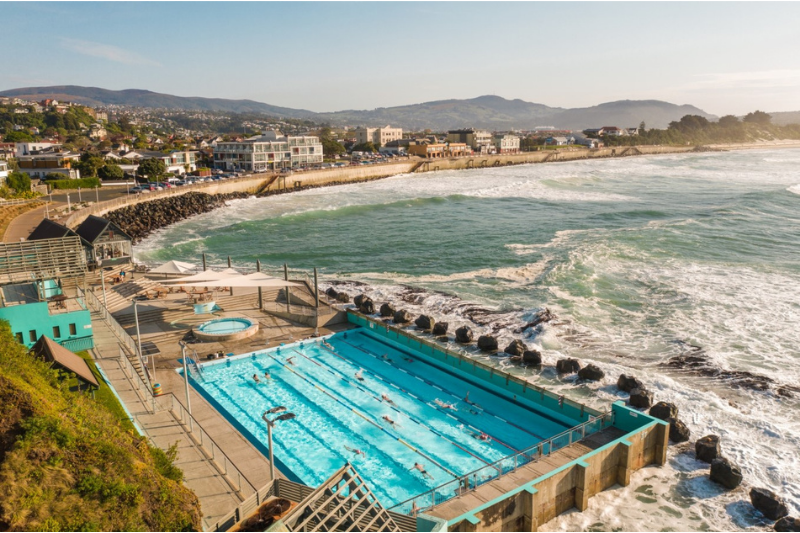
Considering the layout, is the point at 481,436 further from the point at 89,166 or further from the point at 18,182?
the point at 89,166

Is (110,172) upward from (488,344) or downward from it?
upward

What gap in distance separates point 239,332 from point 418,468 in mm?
11159

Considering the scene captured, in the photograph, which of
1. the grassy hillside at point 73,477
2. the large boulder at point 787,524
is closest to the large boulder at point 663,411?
the large boulder at point 787,524

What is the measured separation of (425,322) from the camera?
25.0m

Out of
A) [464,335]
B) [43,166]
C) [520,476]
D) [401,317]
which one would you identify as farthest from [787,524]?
[43,166]

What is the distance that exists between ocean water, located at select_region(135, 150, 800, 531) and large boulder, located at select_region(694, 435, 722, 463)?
0.44 meters

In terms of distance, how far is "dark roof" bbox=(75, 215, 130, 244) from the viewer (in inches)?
1114

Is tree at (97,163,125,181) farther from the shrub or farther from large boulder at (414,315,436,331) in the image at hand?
large boulder at (414,315,436,331)

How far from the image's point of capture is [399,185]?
86875 millimetres

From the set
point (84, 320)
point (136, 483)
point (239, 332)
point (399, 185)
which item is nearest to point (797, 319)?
point (239, 332)

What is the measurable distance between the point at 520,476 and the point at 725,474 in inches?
220

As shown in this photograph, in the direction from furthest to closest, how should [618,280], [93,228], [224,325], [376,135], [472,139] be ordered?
1. [376,135]
2. [472,139]
3. [618,280]
4. [93,228]
5. [224,325]

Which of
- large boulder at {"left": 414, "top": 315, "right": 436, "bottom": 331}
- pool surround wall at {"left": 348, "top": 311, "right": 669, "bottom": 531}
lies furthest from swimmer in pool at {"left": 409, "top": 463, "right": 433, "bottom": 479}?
large boulder at {"left": 414, "top": 315, "right": 436, "bottom": 331}

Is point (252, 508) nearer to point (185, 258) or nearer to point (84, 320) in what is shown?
point (84, 320)
